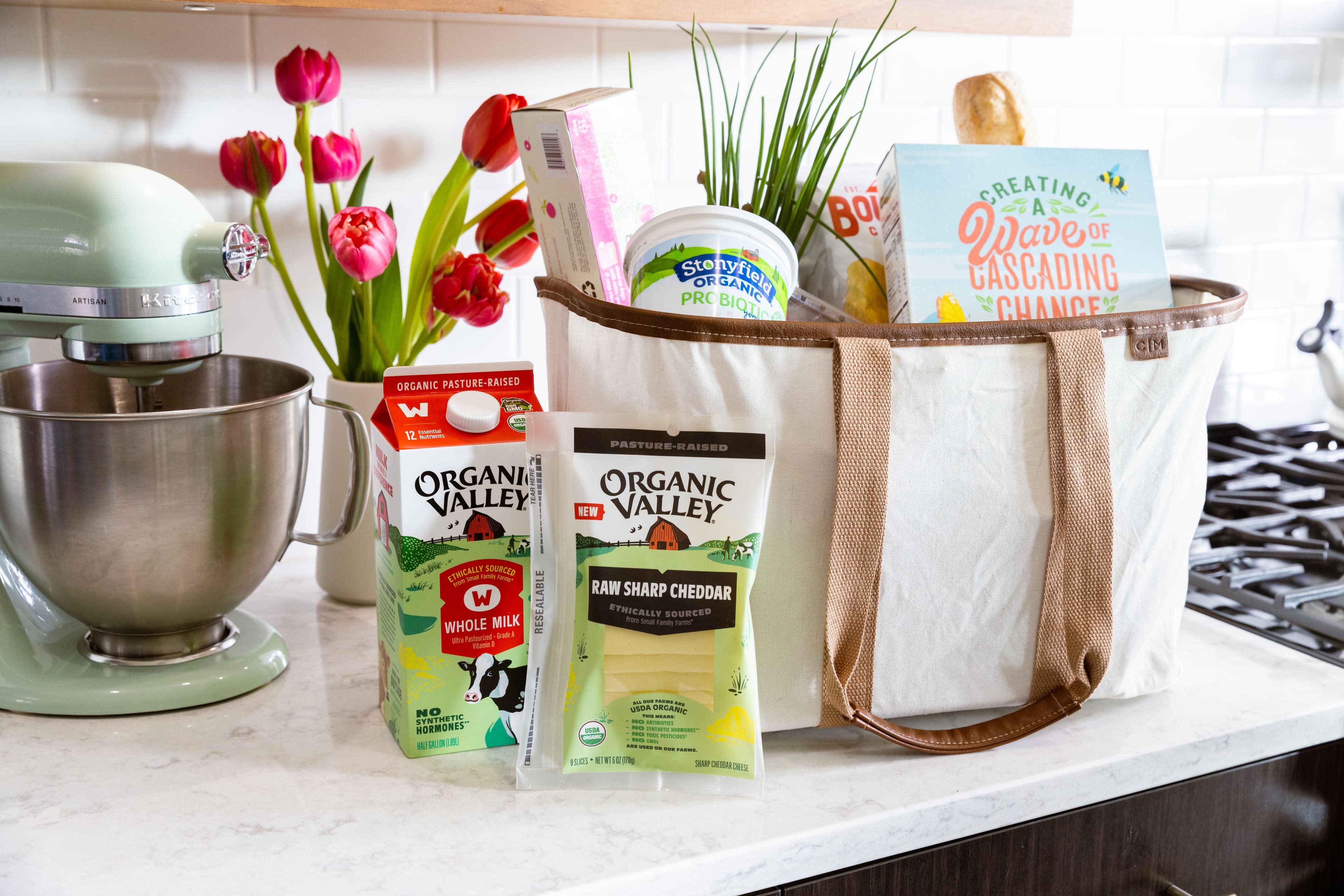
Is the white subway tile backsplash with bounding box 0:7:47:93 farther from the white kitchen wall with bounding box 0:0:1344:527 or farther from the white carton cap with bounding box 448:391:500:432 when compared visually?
the white carton cap with bounding box 448:391:500:432

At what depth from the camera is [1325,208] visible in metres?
1.63

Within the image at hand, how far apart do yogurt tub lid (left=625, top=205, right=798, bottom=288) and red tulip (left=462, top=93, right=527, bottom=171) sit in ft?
0.95

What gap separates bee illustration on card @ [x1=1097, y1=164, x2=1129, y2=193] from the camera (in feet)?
2.59

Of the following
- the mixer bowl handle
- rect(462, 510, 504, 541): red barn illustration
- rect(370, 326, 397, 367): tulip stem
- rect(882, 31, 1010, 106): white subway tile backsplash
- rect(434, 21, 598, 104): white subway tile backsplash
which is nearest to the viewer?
rect(462, 510, 504, 541): red barn illustration

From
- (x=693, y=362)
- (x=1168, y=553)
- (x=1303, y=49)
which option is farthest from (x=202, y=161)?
(x=1303, y=49)

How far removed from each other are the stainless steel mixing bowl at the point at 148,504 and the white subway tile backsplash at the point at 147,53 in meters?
0.29

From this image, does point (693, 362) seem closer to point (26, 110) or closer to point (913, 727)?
point (913, 727)

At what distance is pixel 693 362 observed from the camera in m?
0.66

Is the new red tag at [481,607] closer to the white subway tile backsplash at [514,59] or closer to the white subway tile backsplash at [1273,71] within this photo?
the white subway tile backsplash at [514,59]

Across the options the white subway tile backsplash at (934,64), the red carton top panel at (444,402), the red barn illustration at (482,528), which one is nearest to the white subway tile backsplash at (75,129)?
the red carton top panel at (444,402)

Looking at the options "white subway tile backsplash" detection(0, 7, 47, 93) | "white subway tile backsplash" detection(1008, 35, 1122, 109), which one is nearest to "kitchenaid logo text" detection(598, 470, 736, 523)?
"white subway tile backsplash" detection(0, 7, 47, 93)

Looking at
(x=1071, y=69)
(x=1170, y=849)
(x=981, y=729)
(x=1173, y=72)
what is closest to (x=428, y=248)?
(x=981, y=729)

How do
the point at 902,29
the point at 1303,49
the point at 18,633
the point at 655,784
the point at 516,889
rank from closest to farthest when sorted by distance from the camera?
the point at 516,889, the point at 655,784, the point at 18,633, the point at 902,29, the point at 1303,49

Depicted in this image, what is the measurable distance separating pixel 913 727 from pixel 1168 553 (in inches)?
8.5
